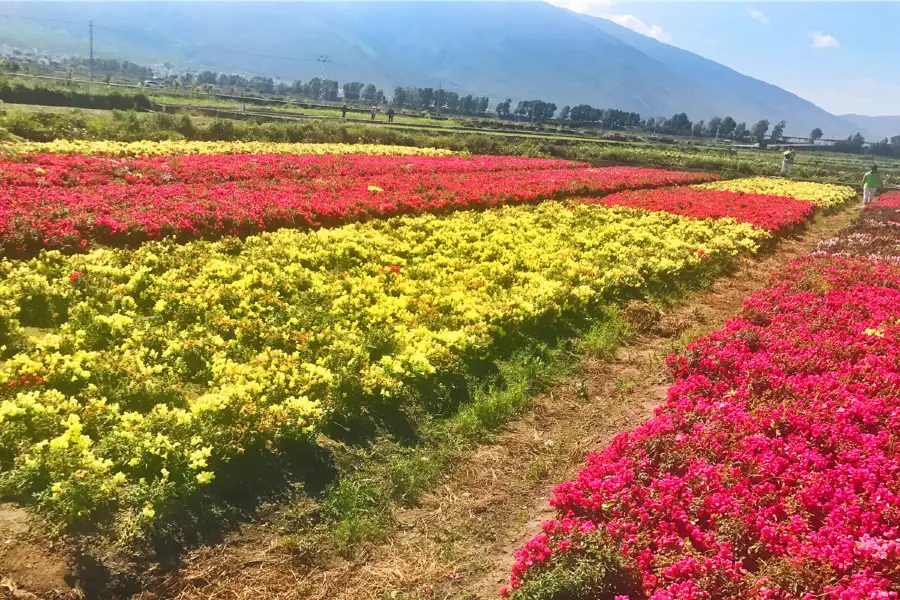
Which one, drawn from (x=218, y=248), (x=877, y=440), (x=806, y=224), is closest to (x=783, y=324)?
(x=877, y=440)

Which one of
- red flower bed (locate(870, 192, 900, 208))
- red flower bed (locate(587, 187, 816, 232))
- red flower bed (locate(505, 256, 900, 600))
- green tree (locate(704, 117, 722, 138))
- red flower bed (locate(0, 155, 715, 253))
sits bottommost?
red flower bed (locate(505, 256, 900, 600))

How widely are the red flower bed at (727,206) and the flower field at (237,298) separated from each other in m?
1.63

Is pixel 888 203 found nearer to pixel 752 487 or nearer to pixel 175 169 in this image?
pixel 752 487

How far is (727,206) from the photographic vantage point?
24000 millimetres

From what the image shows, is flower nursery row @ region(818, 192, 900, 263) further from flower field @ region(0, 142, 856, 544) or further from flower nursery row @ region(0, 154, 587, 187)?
flower nursery row @ region(0, 154, 587, 187)

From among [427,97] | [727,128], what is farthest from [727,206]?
[427,97]

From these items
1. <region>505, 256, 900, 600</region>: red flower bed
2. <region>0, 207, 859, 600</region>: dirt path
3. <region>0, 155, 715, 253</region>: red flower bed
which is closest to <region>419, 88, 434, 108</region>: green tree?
<region>0, 155, 715, 253</region>: red flower bed

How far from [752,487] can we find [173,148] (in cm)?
2586

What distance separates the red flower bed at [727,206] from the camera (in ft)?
71.1

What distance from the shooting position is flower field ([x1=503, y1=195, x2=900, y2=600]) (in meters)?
4.72

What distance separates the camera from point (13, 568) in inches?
175

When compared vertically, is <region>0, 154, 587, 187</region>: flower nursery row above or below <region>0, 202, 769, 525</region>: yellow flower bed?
above

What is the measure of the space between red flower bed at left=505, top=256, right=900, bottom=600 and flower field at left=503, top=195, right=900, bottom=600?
0.02 m

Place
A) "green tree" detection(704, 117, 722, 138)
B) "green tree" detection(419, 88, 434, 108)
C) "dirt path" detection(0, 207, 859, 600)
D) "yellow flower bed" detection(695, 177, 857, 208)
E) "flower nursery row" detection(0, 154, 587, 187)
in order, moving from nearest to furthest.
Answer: "dirt path" detection(0, 207, 859, 600), "flower nursery row" detection(0, 154, 587, 187), "yellow flower bed" detection(695, 177, 857, 208), "green tree" detection(704, 117, 722, 138), "green tree" detection(419, 88, 434, 108)
